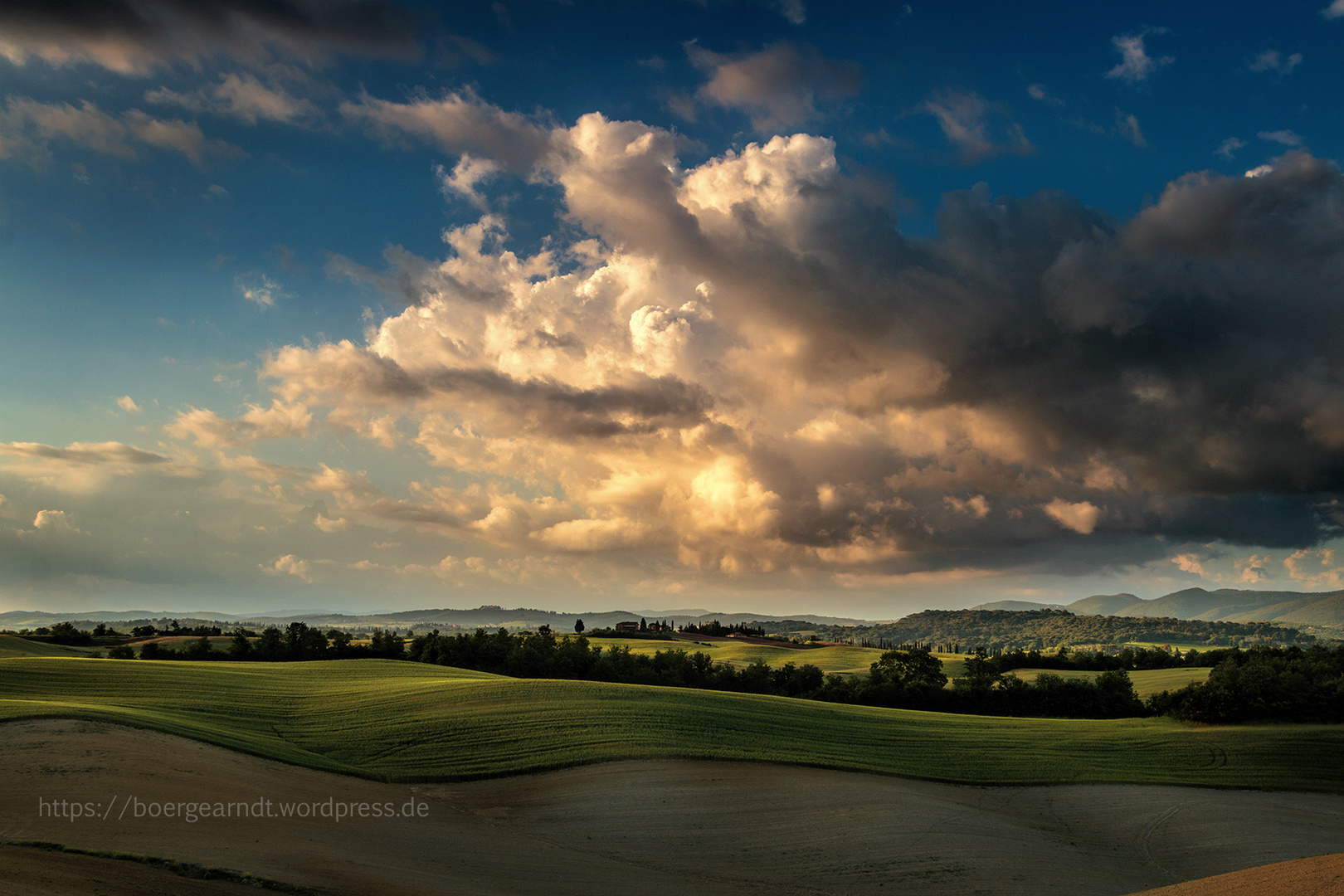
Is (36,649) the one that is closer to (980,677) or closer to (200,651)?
(200,651)

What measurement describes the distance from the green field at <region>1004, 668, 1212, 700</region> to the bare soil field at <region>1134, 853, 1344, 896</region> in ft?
275

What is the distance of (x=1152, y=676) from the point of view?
116 metres

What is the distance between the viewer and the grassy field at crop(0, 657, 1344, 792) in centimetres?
4134

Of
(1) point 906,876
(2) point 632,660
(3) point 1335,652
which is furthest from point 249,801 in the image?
(3) point 1335,652

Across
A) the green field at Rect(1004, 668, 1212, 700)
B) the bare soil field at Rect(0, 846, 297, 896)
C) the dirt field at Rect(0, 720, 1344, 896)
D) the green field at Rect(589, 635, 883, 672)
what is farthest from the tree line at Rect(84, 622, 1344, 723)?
the bare soil field at Rect(0, 846, 297, 896)

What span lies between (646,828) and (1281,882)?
23.2 meters

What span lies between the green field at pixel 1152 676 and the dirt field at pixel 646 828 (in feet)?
199

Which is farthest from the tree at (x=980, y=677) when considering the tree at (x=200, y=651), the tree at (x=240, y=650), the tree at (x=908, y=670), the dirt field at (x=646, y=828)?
the tree at (x=200, y=651)

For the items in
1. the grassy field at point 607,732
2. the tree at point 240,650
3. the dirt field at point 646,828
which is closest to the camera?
the dirt field at point 646,828

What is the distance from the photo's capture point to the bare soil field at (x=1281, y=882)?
49.6 feet

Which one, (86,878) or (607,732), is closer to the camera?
(86,878)

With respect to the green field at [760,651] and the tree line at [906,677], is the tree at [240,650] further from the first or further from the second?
the green field at [760,651]

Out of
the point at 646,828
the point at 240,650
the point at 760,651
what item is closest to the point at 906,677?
the point at 646,828

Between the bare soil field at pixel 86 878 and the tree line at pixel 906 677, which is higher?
the bare soil field at pixel 86 878
